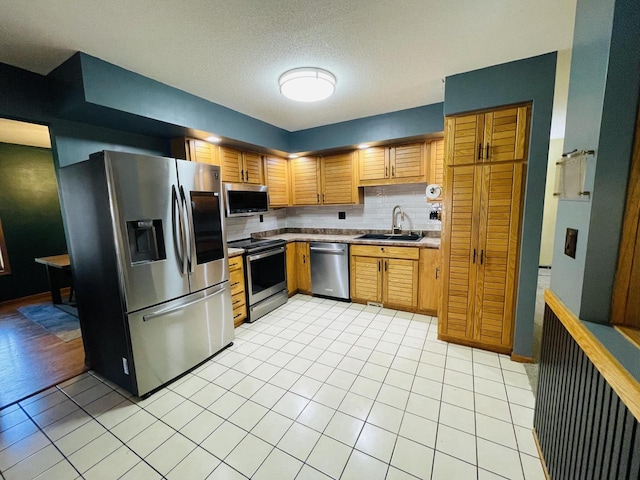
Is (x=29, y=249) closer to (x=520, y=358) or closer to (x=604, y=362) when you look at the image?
(x=604, y=362)

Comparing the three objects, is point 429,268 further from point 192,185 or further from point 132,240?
point 132,240

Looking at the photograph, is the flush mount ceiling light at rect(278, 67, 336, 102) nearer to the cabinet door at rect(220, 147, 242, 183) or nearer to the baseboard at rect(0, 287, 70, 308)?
the cabinet door at rect(220, 147, 242, 183)

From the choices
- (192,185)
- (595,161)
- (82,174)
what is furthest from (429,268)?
(82,174)

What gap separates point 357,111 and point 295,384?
2992 mm

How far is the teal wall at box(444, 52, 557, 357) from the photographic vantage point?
2049 mm

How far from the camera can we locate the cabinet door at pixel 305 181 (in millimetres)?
4051

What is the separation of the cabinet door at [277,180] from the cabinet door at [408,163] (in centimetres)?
168

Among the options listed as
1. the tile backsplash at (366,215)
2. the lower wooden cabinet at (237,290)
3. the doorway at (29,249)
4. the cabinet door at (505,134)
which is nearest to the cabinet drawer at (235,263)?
the lower wooden cabinet at (237,290)

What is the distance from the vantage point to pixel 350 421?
1726 millimetres

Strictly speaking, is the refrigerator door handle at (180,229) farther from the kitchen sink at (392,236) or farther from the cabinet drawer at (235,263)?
the kitchen sink at (392,236)

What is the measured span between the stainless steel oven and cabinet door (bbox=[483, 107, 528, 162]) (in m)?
2.57

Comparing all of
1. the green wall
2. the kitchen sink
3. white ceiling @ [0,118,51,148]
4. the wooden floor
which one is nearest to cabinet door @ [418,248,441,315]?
the kitchen sink

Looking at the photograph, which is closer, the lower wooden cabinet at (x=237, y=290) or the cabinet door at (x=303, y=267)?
the lower wooden cabinet at (x=237, y=290)

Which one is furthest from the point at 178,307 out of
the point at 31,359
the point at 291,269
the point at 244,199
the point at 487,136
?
the point at 487,136
